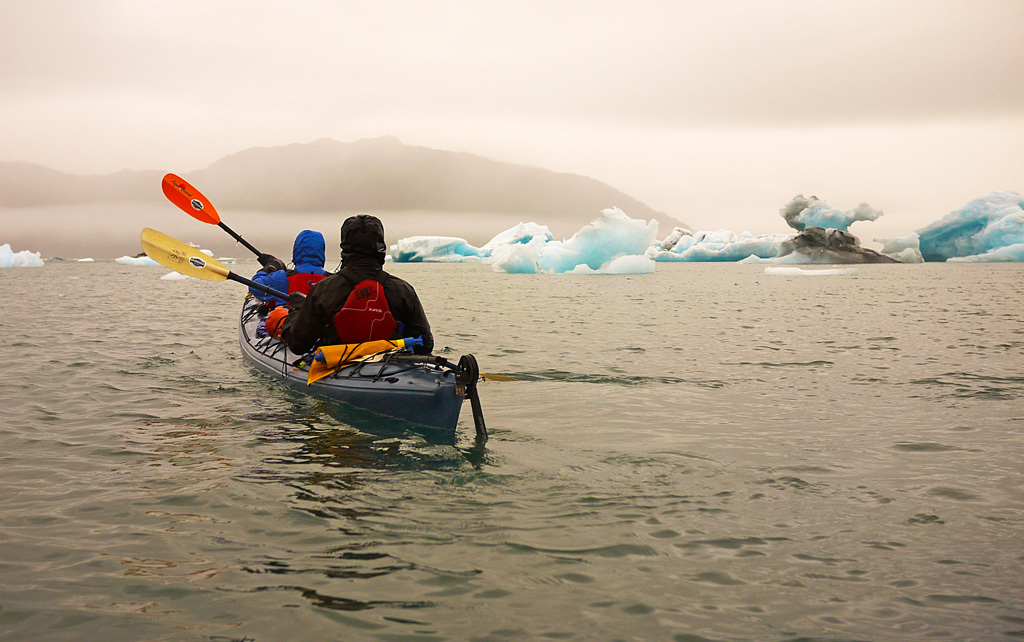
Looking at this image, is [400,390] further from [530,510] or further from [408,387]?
[530,510]

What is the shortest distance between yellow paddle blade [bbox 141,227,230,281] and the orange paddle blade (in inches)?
105

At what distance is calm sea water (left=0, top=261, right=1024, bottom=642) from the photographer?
285 centimetres

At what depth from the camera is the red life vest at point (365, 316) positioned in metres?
5.98

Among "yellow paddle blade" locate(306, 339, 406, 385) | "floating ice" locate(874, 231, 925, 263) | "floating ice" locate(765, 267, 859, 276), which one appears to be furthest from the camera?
"floating ice" locate(874, 231, 925, 263)

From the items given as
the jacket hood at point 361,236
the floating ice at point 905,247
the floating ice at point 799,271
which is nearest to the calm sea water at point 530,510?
the jacket hood at point 361,236

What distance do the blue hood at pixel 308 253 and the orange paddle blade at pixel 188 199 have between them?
12.5 feet

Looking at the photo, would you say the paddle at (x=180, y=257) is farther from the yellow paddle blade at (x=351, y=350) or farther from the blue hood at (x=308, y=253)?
the yellow paddle blade at (x=351, y=350)

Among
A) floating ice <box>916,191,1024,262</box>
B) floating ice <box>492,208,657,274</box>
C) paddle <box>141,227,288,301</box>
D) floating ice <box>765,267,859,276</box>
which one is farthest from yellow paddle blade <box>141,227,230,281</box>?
floating ice <box>916,191,1024,262</box>

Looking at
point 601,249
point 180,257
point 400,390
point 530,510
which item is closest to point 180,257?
point 180,257

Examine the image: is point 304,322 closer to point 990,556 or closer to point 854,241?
point 990,556

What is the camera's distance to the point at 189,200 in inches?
431

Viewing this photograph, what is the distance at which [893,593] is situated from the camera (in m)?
3.06

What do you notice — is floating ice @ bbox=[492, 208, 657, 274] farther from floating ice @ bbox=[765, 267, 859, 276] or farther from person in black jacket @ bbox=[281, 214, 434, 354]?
person in black jacket @ bbox=[281, 214, 434, 354]

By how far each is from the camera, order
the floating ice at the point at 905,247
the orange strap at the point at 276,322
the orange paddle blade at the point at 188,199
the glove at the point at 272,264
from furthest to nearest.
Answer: the floating ice at the point at 905,247, the orange paddle blade at the point at 188,199, the glove at the point at 272,264, the orange strap at the point at 276,322
